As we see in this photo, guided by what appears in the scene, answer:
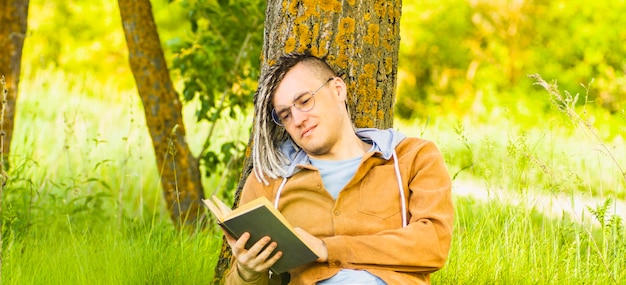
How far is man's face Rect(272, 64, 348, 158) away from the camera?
280 cm

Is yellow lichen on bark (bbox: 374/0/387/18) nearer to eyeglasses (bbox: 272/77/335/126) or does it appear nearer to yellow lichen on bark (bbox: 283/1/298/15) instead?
yellow lichen on bark (bbox: 283/1/298/15)

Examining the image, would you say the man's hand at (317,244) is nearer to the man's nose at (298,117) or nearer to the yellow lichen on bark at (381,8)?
the man's nose at (298,117)

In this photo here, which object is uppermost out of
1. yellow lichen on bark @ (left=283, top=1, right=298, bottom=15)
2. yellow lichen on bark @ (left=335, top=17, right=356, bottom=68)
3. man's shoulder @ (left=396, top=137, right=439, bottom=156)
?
yellow lichen on bark @ (left=283, top=1, right=298, bottom=15)

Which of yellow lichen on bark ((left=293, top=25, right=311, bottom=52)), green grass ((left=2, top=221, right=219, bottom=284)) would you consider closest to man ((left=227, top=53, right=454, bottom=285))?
yellow lichen on bark ((left=293, top=25, right=311, bottom=52))

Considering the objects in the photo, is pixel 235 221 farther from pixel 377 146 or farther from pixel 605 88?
pixel 605 88

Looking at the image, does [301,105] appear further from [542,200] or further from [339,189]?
[542,200]

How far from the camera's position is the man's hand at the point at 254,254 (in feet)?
8.30

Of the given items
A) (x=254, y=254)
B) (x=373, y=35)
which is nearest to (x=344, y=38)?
(x=373, y=35)

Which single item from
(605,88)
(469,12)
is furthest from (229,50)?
(469,12)

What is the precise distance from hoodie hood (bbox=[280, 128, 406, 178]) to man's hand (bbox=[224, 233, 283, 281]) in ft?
1.19

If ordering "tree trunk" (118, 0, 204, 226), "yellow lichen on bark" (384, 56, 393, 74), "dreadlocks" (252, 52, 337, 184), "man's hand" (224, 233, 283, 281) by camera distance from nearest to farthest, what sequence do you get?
"man's hand" (224, 233, 283, 281) → "dreadlocks" (252, 52, 337, 184) → "yellow lichen on bark" (384, 56, 393, 74) → "tree trunk" (118, 0, 204, 226)

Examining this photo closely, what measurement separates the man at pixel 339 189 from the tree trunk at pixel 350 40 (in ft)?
0.91

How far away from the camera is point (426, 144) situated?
9.25ft

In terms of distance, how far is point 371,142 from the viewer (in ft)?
9.83
